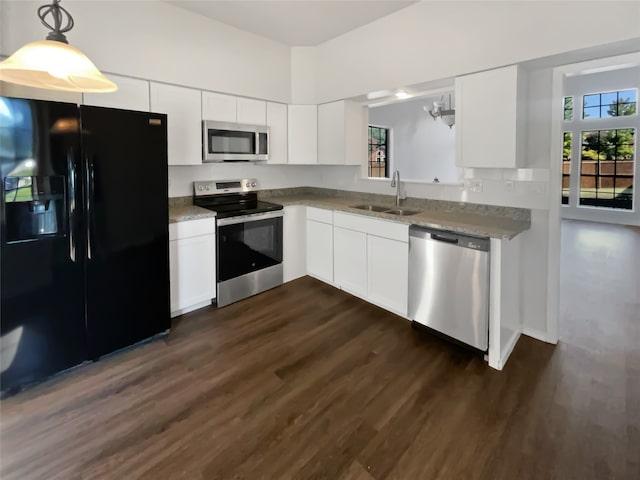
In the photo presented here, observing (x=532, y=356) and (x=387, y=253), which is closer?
(x=532, y=356)

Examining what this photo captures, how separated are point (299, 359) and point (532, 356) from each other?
5.61 ft

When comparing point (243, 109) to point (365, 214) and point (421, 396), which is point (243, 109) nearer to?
point (365, 214)

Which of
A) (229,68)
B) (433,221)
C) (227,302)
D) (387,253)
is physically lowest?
(227,302)

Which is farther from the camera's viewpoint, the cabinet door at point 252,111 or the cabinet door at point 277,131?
the cabinet door at point 277,131

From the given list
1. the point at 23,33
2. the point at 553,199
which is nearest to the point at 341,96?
the point at 553,199

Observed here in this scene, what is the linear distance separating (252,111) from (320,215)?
134 centimetres

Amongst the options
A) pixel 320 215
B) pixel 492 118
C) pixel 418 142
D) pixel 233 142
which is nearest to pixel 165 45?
pixel 233 142

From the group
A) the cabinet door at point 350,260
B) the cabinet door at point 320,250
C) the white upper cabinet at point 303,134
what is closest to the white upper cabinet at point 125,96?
the white upper cabinet at point 303,134

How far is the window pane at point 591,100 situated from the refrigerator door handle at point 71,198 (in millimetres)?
10207

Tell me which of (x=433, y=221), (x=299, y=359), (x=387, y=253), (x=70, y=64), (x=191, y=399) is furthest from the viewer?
(x=387, y=253)

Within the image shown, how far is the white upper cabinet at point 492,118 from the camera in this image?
252 centimetres

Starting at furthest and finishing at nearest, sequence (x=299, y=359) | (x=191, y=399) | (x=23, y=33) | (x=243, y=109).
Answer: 1. (x=243, y=109)
2. (x=299, y=359)
3. (x=23, y=33)
4. (x=191, y=399)

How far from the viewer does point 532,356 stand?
260cm

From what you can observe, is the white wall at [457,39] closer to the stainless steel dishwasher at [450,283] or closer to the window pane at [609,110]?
the stainless steel dishwasher at [450,283]
